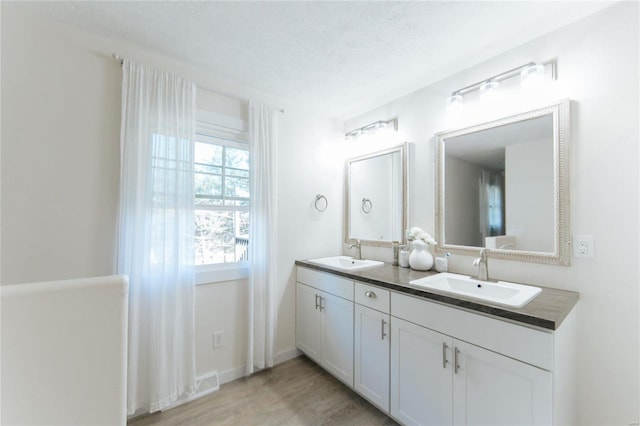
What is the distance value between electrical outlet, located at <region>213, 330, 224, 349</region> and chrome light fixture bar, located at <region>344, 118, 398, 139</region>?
230 cm

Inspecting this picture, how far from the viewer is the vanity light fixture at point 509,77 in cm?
160

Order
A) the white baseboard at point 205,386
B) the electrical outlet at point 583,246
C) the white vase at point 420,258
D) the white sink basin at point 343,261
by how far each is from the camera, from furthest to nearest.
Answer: the white sink basin at point 343,261
the white vase at point 420,258
the white baseboard at point 205,386
the electrical outlet at point 583,246

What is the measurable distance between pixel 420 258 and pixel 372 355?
0.81 m

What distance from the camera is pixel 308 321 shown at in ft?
8.06

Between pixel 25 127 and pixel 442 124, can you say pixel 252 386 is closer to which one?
pixel 25 127

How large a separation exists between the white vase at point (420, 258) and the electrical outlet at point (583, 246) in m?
0.84

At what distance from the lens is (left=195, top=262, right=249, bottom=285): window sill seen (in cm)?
211

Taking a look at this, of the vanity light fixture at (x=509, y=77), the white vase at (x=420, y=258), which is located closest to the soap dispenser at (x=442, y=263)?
the white vase at (x=420, y=258)

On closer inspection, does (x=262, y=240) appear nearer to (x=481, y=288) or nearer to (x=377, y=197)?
(x=377, y=197)

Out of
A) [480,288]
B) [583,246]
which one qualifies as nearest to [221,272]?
[480,288]

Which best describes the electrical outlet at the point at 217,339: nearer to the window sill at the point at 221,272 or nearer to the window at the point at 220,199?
the window sill at the point at 221,272

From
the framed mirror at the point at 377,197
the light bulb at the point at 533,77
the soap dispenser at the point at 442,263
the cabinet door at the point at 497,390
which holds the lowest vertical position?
the cabinet door at the point at 497,390

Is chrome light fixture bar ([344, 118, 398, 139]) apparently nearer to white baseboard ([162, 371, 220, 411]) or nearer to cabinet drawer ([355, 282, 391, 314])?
cabinet drawer ([355, 282, 391, 314])

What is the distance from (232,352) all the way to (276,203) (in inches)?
52.5
